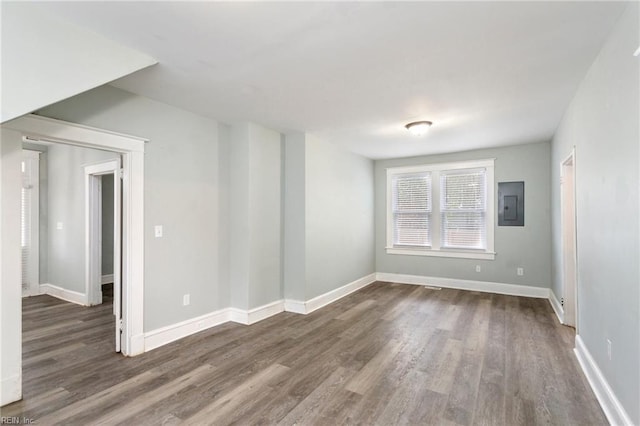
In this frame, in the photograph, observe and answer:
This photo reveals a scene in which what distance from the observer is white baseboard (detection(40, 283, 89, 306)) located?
16.0 ft

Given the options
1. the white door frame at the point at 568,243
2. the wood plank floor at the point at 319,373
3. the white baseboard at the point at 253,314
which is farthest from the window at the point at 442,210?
the white baseboard at the point at 253,314

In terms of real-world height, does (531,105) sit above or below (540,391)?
above

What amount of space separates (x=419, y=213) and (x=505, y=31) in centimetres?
447

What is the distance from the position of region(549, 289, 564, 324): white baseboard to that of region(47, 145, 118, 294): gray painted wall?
664 centimetres

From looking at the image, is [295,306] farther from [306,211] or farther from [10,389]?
[10,389]

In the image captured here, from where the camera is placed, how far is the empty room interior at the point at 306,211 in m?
1.97

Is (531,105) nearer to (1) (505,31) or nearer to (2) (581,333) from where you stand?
(1) (505,31)

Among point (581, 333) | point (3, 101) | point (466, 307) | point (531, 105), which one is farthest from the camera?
point (466, 307)

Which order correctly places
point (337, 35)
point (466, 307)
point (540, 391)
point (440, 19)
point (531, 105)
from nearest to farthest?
point (440, 19) < point (337, 35) < point (540, 391) < point (531, 105) < point (466, 307)

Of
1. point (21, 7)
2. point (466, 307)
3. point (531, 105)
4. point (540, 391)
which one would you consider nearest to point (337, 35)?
point (21, 7)

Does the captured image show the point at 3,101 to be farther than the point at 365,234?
No

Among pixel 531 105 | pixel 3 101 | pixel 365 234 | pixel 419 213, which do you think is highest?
pixel 531 105

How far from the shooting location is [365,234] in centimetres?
631

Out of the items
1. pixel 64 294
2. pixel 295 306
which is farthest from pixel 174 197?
pixel 64 294
